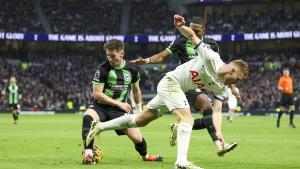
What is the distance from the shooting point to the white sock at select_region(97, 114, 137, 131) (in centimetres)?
1171

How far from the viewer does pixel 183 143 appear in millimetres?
10164

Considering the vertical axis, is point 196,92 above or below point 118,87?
below

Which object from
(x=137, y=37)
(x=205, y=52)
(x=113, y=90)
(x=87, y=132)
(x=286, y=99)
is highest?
(x=137, y=37)

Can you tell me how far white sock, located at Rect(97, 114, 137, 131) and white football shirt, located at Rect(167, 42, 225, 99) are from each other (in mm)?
1210

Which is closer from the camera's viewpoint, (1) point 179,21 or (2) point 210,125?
(1) point 179,21

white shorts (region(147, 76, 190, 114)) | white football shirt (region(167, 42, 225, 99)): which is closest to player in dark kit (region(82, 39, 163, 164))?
white shorts (region(147, 76, 190, 114))

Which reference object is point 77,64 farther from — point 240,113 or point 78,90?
point 240,113

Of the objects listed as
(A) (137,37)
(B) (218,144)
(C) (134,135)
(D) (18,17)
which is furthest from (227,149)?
(D) (18,17)

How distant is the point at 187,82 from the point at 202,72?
1.32 ft

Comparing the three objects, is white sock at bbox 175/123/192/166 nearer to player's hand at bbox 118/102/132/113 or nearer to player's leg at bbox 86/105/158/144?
player's leg at bbox 86/105/158/144

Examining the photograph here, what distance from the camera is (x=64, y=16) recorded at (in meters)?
64.9

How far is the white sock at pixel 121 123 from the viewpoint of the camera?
461 inches

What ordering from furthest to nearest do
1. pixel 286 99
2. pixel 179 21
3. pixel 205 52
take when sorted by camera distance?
1. pixel 286 99
2. pixel 179 21
3. pixel 205 52

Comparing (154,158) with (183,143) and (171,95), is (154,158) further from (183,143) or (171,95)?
(183,143)
